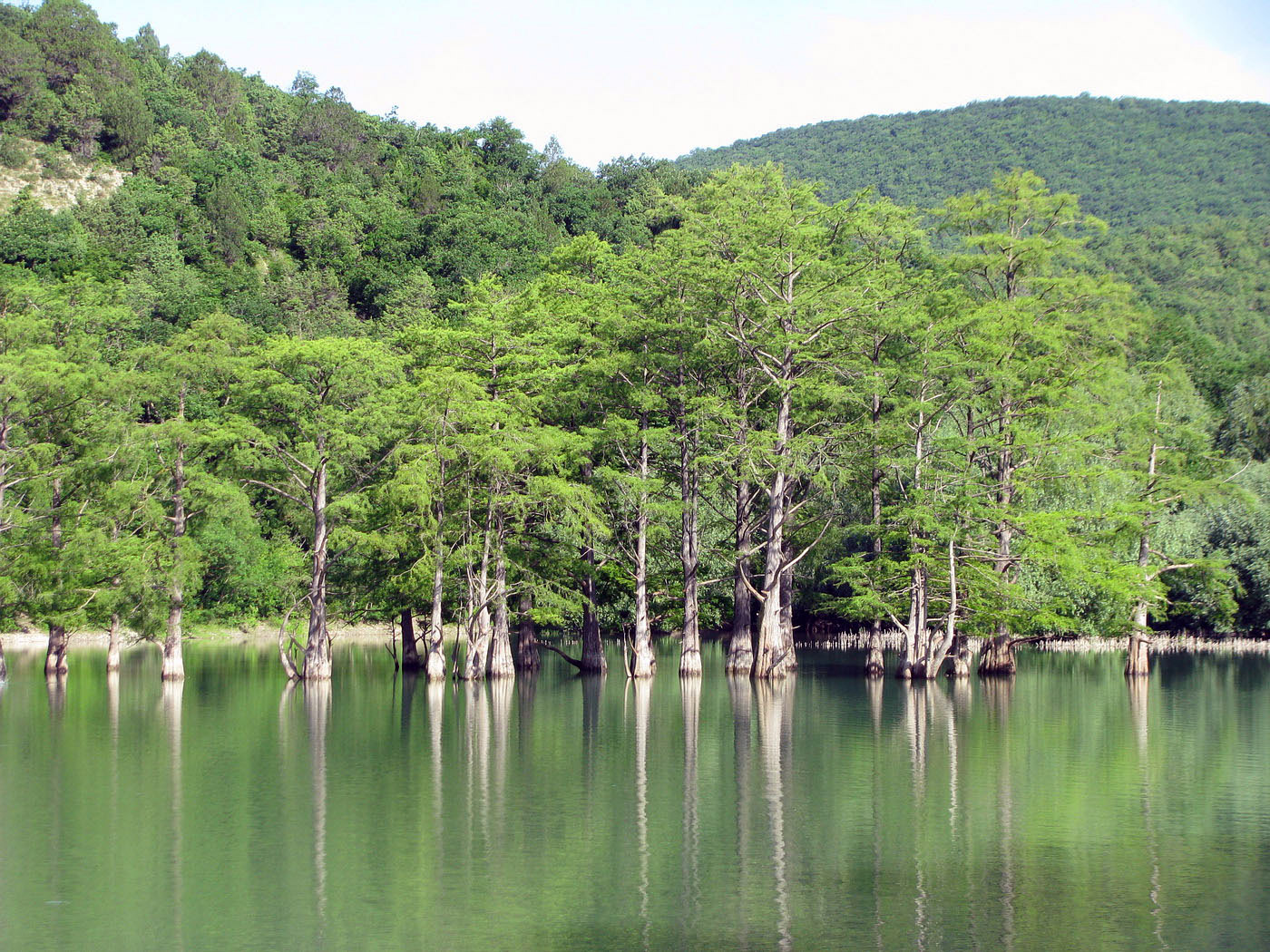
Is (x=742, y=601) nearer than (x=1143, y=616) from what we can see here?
No

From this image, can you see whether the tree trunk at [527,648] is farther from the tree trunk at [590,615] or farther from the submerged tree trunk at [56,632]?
the submerged tree trunk at [56,632]

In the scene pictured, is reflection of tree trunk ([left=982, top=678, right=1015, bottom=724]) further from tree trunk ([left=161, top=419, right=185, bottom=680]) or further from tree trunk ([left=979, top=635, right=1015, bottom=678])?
tree trunk ([left=161, top=419, right=185, bottom=680])

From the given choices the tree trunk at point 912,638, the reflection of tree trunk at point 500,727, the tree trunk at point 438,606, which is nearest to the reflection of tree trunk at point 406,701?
the tree trunk at point 438,606

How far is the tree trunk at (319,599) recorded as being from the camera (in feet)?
144

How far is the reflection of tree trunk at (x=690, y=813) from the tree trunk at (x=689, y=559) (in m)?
8.75

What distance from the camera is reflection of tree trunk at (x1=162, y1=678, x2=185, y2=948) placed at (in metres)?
Answer: 14.5

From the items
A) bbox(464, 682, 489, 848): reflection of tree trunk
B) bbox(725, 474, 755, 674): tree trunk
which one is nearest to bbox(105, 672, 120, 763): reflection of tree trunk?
bbox(464, 682, 489, 848): reflection of tree trunk

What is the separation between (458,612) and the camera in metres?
48.0

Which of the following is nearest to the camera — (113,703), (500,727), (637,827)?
(637,827)

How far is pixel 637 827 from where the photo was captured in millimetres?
19047

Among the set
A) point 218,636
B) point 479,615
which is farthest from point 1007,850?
point 218,636

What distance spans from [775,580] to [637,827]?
26.1 meters

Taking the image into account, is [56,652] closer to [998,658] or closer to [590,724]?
[590,724]

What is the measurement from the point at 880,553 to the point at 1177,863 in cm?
3094
